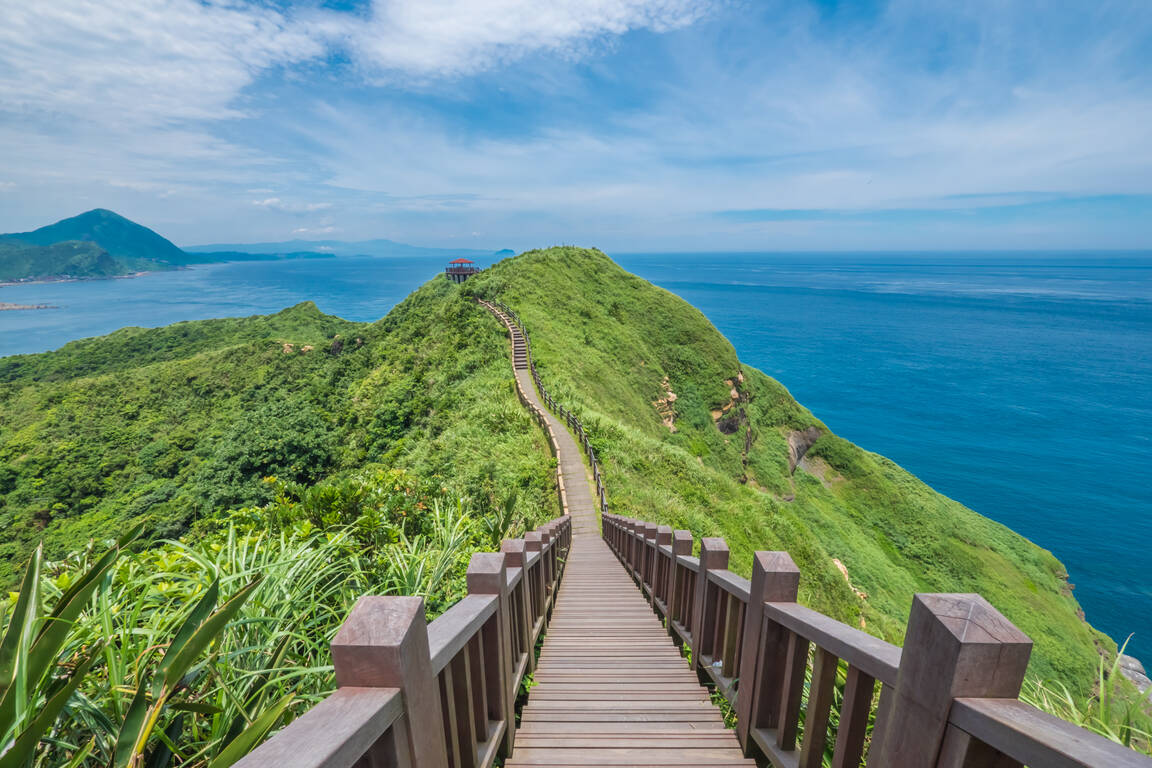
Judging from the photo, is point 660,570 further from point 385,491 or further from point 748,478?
point 748,478

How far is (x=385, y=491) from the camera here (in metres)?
6.00

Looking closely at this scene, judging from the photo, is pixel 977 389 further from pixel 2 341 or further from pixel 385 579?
pixel 2 341

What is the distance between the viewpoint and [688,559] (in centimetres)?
450

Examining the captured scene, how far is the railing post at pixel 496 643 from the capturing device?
8.53ft

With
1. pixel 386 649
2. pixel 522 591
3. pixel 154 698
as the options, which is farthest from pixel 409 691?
Result: pixel 522 591

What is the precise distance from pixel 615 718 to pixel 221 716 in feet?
7.74

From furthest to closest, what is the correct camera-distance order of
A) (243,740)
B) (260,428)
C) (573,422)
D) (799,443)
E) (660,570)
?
(799,443) → (260,428) → (573,422) → (660,570) → (243,740)

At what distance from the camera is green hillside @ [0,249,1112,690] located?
18438 mm

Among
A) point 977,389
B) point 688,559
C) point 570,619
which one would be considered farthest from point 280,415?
point 977,389

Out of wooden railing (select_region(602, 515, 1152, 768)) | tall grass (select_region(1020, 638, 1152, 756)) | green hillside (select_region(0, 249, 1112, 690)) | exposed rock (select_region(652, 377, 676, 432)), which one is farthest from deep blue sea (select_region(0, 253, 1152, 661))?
wooden railing (select_region(602, 515, 1152, 768))

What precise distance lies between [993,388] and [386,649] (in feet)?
347

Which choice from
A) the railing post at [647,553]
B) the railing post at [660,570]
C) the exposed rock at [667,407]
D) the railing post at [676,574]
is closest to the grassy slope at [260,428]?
the railing post at [647,553]

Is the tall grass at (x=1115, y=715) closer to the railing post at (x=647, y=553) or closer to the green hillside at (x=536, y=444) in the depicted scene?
the railing post at (x=647, y=553)

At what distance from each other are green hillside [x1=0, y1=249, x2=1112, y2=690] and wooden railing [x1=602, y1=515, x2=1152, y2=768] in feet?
16.7
